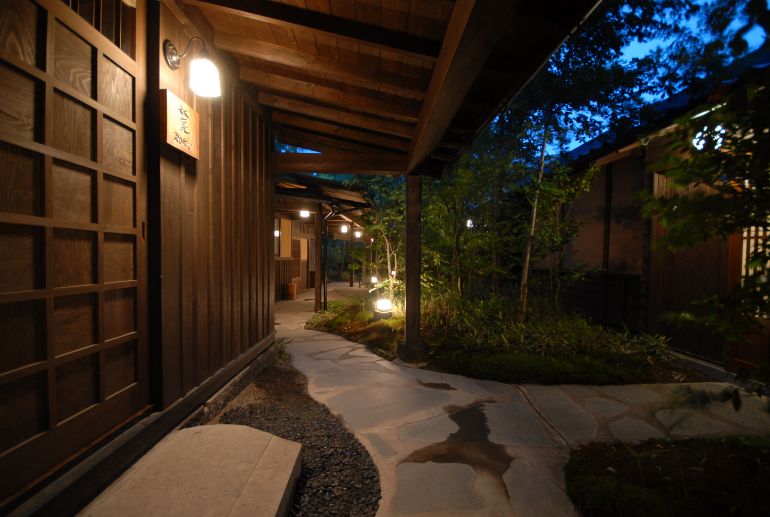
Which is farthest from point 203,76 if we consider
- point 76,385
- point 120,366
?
point 76,385

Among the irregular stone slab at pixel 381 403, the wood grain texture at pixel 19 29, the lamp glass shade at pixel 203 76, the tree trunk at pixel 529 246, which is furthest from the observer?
the tree trunk at pixel 529 246

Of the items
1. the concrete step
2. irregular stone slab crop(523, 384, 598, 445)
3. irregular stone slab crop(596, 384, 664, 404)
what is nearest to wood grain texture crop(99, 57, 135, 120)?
the concrete step

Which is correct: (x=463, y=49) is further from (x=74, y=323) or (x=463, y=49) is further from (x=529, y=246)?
(x=529, y=246)

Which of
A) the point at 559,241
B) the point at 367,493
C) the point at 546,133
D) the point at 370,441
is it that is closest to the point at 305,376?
the point at 370,441

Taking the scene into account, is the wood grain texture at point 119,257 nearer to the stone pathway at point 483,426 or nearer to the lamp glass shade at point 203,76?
the lamp glass shade at point 203,76

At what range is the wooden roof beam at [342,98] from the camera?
433cm

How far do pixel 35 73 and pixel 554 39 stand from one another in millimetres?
3257

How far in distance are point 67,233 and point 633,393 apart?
6302 millimetres

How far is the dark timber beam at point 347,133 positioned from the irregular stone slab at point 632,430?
184 inches

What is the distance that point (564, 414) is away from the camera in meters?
4.01

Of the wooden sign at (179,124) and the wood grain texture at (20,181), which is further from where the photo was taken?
the wooden sign at (179,124)

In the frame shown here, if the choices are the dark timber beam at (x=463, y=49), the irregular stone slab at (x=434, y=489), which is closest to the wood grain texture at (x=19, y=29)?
the dark timber beam at (x=463, y=49)

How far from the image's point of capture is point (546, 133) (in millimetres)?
6988

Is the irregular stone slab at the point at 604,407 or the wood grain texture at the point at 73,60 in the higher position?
the wood grain texture at the point at 73,60
